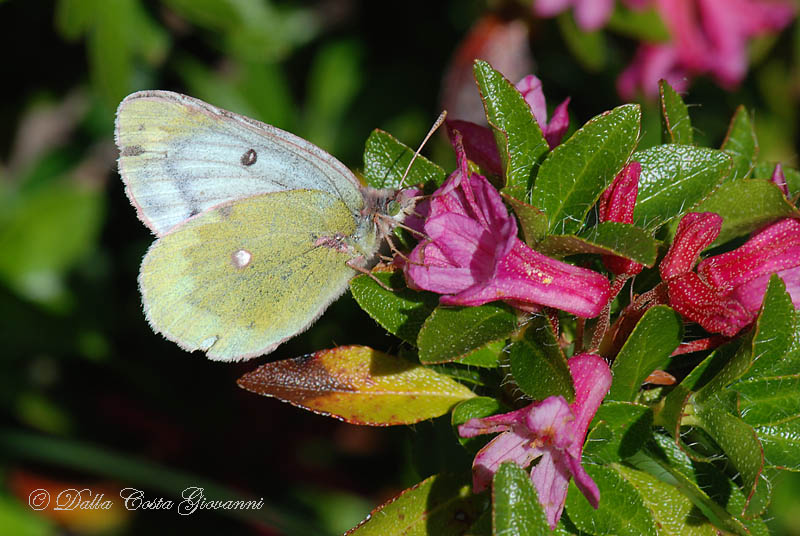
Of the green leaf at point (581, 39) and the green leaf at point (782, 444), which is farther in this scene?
the green leaf at point (581, 39)

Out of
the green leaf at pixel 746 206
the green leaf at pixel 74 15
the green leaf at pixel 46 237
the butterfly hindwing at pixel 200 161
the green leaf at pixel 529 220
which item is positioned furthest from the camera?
the green leaf at pixel 46 237

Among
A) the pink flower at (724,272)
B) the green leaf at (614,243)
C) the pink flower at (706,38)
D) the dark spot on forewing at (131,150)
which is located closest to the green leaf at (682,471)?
the pink flower at (724,272)

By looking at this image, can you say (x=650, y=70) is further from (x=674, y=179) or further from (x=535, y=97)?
(x=674, y=179)

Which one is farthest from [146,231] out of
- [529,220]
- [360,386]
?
[529,220]

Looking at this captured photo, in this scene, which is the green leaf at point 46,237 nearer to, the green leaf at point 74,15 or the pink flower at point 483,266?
the green leaf at point 74,15

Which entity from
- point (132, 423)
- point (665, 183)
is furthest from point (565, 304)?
point (132, 423)

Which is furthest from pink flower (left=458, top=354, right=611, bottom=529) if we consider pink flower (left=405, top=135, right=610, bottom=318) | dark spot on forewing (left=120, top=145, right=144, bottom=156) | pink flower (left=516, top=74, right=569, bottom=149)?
dark spot on forewing (left=120, top=145, right=144, bottom=156)

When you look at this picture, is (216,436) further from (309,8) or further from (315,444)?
(309,8)

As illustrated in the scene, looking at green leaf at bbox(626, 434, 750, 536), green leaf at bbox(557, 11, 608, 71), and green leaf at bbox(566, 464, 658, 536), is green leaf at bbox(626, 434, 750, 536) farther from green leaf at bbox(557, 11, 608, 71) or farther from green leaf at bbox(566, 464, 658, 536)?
green leaf at bbox(557, 11, 608, 71)
